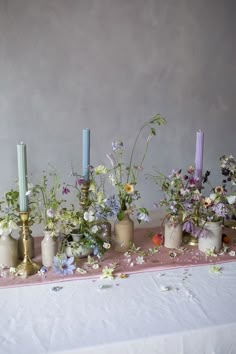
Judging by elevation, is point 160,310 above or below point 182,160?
below

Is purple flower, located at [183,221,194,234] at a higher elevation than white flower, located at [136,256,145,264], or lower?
higher

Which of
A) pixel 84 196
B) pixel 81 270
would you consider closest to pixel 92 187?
pixel 84 196

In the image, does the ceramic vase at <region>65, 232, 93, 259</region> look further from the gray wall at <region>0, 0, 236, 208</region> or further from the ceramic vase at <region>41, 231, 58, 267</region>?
the gray wall at <region>0, 0, 236, 208</region>

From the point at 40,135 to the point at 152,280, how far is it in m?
1.64

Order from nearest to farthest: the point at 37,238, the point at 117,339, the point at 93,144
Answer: the point at 117,339 < the point at 37,238 < the point at 93,144

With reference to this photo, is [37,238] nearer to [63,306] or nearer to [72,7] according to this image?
[63,306]

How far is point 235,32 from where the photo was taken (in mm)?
2773

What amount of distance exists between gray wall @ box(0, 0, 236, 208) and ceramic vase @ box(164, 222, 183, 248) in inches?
54.9

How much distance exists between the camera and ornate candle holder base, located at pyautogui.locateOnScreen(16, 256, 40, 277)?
3.43ft

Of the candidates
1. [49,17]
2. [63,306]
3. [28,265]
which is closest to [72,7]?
[49,17]

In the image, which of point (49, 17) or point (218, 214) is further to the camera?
point (49, 17)

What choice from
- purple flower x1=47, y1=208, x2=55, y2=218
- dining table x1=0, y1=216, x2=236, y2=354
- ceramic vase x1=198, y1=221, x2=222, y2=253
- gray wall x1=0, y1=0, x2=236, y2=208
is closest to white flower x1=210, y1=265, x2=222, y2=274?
dining table x1=0, y1=216, x2=236, y2=354

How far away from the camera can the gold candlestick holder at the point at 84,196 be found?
117cm

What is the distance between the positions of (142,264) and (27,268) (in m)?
0.33
